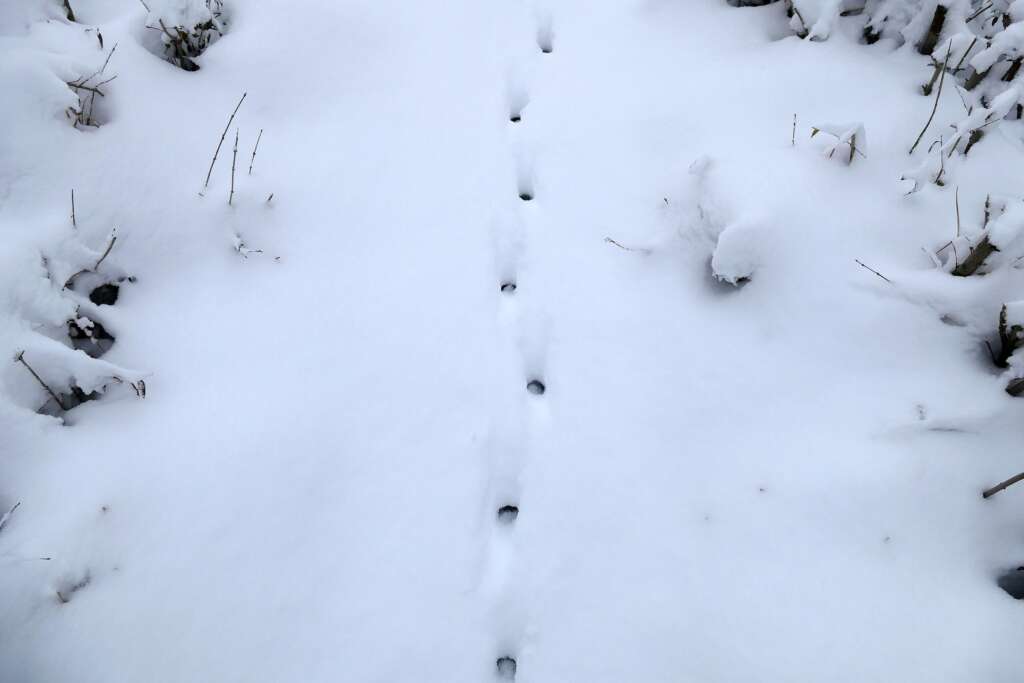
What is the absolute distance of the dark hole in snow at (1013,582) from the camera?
4.43 ft

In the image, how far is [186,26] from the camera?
199cm

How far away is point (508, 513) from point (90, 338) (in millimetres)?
1257

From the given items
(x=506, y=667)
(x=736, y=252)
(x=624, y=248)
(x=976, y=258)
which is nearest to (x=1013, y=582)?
(x=976, y=258)

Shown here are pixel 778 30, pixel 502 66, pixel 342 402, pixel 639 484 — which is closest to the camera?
pixel 639 484

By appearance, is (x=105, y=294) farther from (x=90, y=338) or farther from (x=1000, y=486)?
(x=1000, y=486)

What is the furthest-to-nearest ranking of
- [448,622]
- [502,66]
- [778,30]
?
[502,66]
[778,30]
[448,622]

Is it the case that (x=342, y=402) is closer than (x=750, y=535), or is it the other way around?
(x=750, y=535)

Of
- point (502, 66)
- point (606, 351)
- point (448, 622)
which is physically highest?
point (502, 66)

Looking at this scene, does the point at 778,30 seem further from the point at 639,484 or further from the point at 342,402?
the point at 342,402

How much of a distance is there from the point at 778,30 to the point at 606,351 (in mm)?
1476

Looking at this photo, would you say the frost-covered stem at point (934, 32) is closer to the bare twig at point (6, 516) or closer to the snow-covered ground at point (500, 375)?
the snow-covered ground at point (500, 375)

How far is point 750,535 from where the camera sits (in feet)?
4.86

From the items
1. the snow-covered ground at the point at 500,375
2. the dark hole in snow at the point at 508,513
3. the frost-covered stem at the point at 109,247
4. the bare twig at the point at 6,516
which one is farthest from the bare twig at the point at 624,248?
the bare twig at the point at 6,516

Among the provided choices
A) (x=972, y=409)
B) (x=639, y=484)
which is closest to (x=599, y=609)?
(x=639, y=484)
